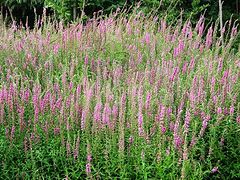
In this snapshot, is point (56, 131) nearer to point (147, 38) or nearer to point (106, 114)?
point (106, 114)

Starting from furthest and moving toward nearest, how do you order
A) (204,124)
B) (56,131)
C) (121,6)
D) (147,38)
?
(121,6) → (147,38) → (56,131) → (204,124)

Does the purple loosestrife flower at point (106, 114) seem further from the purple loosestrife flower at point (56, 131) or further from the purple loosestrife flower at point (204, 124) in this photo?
the purple loosestrife flower at point (204, 124)

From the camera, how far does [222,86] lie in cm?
405

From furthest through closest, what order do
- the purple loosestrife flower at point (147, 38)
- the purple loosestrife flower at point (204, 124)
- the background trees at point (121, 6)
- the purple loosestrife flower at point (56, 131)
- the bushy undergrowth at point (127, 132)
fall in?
the background trees at point (121, 6) < the purple loosestrife flower at point (147, 38) < the purple loosestrife flower at point (56, 131) < the purple loosestrife flower at point (204, 124) < the bushy undergrowth at point (127, 132)

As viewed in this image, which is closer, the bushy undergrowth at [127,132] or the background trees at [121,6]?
the bushy undergrowth at [127,132]

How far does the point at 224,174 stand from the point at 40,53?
2561 millimetres

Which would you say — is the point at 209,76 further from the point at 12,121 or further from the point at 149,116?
the point at 12,121

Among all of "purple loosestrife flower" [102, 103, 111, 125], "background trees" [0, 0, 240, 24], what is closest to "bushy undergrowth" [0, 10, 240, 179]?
"purple loosestrife flower" [102, 103, 111, 125]

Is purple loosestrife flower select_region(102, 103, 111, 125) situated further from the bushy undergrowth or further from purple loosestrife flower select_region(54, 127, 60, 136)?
purple loosestrife flower select_region(54, 127, 60, 136)

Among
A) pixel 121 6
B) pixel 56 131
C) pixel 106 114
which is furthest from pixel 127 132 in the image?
pixel 121 6

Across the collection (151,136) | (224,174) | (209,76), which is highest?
(209,76)

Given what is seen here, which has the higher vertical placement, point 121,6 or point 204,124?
point 121,6

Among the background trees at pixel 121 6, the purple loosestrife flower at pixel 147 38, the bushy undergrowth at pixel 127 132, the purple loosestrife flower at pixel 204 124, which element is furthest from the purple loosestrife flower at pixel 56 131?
the background trees at pixel 121 6

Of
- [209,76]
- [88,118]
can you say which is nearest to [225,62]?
[209,76]
